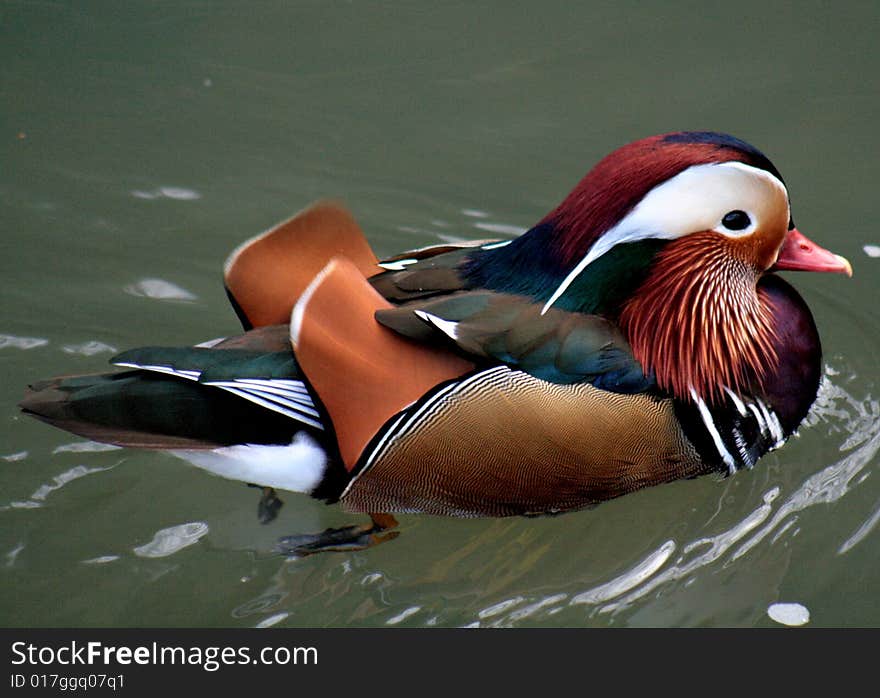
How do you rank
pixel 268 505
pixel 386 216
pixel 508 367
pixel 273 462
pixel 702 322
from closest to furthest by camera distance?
pixel 508 367 < pixel 273 462 < pixel 702 322 < pixel 268 505 < pixel 386 216

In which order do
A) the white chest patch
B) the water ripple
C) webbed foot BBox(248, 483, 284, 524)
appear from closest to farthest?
the white chest patch < the water ripple < webbed foot BBox(248, 483, 284, 524)

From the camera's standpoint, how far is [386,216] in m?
4.18

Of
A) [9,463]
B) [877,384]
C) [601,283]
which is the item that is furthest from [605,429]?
[9,463]

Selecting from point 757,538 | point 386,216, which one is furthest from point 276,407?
point 386,216

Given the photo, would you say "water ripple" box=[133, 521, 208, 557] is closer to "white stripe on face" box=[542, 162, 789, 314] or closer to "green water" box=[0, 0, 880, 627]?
"green water" box=[0, 0, 880, 627]

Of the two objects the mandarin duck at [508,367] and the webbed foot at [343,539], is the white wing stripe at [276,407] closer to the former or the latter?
the mandarin duck at [508,367]

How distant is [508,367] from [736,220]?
715 mm

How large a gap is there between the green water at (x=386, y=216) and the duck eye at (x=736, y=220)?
29.2 inches

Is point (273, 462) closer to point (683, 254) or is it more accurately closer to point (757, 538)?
point (683, 254)

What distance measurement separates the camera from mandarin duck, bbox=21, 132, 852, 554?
2.68 meters

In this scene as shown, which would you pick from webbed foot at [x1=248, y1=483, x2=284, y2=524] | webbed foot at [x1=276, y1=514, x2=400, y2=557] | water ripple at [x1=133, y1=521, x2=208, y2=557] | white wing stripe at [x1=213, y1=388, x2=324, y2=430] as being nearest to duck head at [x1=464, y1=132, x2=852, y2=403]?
white wing stripe at [x1=213, y1=388, x2=324, y2=430]

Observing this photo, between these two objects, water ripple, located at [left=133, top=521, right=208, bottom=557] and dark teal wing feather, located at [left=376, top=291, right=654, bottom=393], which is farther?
water ripple, located at [left=133, top=521, right=208, bottom=557]

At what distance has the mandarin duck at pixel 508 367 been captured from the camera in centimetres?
268

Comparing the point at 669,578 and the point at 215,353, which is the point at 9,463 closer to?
the point at 215,353
